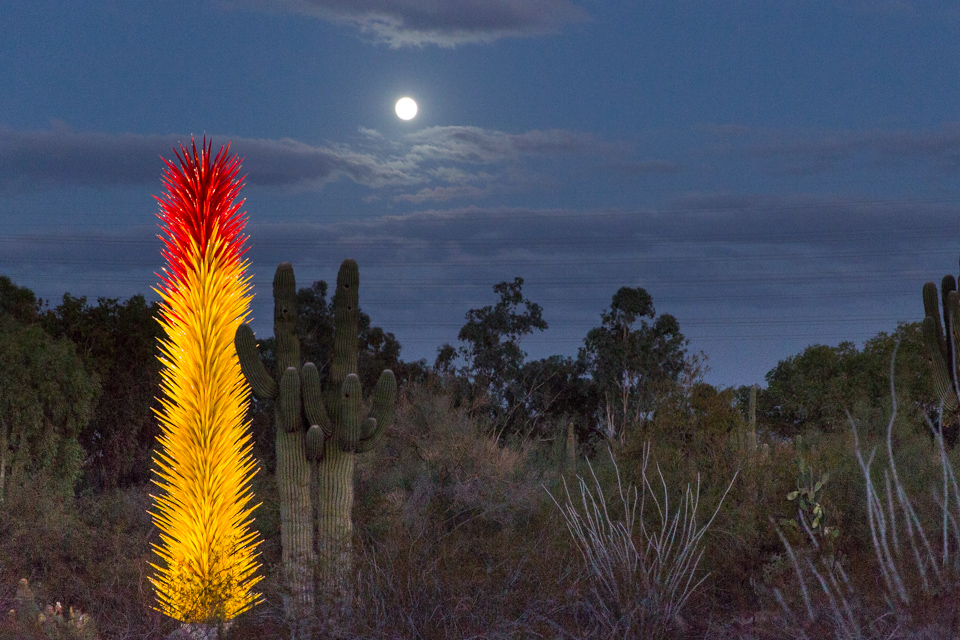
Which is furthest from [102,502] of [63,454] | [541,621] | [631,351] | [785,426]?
[785,426]

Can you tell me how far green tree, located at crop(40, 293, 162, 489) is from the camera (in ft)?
77.1

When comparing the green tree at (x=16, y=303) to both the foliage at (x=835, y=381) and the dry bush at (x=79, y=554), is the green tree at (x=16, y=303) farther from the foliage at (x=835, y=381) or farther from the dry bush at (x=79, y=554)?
the foliage at (x=835, y=381)

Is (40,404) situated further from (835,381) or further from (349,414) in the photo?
(835,381)

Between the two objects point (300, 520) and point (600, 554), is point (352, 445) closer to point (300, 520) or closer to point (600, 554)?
point (300, 520)

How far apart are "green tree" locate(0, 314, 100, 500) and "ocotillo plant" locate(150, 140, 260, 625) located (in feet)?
43.0

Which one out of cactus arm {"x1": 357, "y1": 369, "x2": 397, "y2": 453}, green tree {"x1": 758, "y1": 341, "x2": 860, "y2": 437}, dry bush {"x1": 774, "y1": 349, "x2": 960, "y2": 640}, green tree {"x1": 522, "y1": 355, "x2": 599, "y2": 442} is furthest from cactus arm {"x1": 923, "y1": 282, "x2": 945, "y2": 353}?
green tree {"x1": 758, "y1": 341, "x2": 860, "y2": 437}

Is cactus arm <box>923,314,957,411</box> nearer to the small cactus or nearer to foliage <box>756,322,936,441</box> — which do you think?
the small cactus

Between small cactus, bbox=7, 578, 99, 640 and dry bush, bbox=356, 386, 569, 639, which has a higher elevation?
dry bush, bbox=356, 386, 569, 639

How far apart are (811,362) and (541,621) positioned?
87.9 feet

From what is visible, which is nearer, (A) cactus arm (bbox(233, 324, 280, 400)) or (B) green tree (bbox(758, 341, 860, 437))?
(A) cactus arm (bbox(233, 324, 280, 400))

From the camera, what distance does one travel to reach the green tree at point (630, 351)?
25141mm

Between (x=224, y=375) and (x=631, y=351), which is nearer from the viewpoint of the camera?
(x=224, y=375)

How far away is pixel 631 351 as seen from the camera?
2530 cm

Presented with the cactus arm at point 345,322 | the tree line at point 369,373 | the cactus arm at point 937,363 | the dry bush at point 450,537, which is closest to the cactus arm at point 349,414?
the cactus arm at point 345,322
